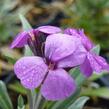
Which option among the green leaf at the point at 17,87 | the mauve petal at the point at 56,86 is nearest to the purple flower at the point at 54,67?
the mauve petal at the point at 56,86

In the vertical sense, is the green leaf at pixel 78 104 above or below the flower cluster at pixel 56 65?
below

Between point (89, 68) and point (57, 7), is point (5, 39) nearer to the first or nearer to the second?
point (57, 7)

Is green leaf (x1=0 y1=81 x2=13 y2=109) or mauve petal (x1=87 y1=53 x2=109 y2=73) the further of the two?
green leaf (x1=0 y1=81 x2=13 y2=109)

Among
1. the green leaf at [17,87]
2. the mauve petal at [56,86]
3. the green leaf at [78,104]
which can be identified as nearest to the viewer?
the mauve petal at [56,86]

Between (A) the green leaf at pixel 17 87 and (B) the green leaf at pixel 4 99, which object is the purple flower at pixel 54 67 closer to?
(B) the green leaf at pixel 4 99

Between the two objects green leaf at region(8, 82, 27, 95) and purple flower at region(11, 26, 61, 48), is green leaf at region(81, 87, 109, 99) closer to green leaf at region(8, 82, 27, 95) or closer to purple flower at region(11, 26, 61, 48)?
green leaf at region(8, 82, 27, 95)

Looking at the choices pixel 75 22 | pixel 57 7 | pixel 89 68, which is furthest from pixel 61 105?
pixel 57 7

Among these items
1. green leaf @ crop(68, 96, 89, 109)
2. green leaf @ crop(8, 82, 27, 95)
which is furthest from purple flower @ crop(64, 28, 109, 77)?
green leaf @ crop(8, 82, 27, 95)
